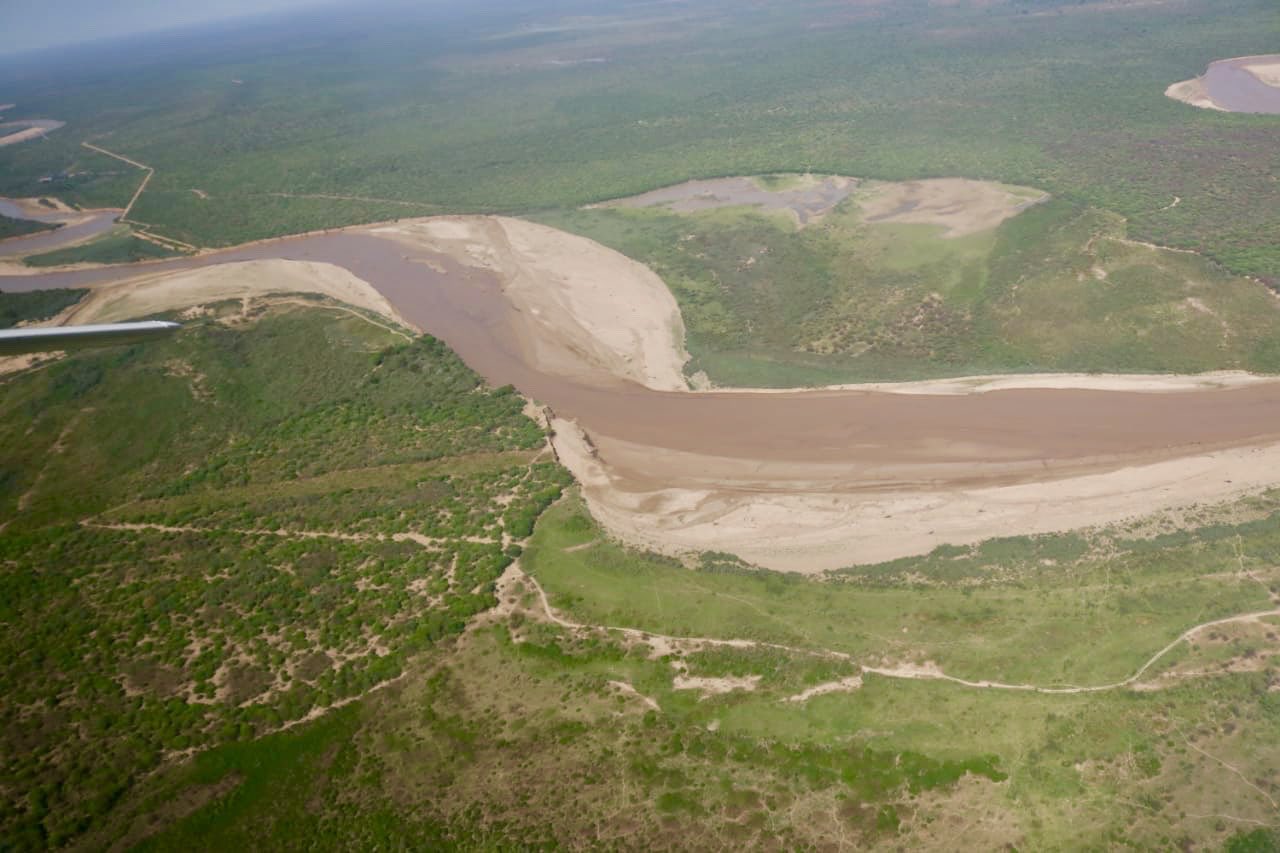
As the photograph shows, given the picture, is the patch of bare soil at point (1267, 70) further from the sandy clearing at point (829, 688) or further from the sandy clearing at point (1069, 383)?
the sandy clearing at point (829, 688)

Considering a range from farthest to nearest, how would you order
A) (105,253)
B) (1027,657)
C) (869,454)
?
(105,253)
(869,454)
(1027,657)

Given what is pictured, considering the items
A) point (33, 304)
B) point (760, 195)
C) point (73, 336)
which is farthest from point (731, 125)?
point (73, 336)

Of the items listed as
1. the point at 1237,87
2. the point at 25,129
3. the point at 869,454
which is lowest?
the point at 869,454

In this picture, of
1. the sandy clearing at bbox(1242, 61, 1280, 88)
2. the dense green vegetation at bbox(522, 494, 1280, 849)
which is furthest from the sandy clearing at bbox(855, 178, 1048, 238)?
the sandy clearing at bbox(1242, 61, 1280, 88)

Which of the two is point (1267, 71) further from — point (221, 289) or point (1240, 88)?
point (221, 289)

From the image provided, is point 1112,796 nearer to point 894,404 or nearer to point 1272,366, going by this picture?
point 894,404

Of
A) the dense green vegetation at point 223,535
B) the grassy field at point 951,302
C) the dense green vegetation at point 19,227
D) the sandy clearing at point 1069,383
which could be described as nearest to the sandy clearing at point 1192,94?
the grassy field at point 951,302

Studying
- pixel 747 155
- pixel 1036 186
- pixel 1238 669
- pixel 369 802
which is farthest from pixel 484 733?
pixel 747 155
